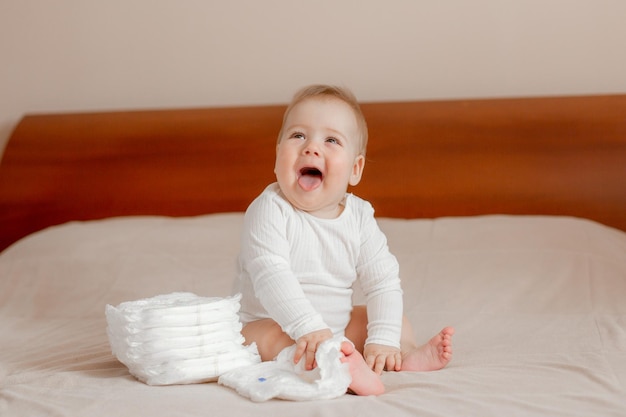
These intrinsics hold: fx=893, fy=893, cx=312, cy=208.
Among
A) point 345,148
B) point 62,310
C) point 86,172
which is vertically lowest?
point 62,310

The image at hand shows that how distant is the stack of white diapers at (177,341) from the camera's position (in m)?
1.34

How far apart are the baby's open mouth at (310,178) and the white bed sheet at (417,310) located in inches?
14.4

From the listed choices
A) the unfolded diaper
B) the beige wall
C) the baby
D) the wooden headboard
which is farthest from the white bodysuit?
the beige wall

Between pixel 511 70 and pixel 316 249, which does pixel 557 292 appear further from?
pixel 511 70

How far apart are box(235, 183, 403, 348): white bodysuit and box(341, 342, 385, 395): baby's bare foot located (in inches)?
5.3

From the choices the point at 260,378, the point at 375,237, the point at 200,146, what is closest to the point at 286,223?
the point at 375,237

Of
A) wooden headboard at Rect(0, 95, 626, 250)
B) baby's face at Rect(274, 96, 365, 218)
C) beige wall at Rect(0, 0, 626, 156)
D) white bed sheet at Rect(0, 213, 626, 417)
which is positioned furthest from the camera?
beige wall at Rect(0, 0, 626, 156)

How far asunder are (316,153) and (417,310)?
21.4 inches

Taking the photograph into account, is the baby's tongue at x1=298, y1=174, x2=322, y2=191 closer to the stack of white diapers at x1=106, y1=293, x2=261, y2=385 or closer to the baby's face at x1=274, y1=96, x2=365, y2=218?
the baby's face at x1=274, y1=96, x2=365, y2=218

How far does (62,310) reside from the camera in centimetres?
210

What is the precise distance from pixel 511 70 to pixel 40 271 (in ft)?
4.83

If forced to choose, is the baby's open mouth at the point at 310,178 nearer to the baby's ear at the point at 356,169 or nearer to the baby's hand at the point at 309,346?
the baby's ear at the point at 356,169

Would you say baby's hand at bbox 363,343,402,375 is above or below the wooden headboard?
below

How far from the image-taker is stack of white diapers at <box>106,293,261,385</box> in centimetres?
134
